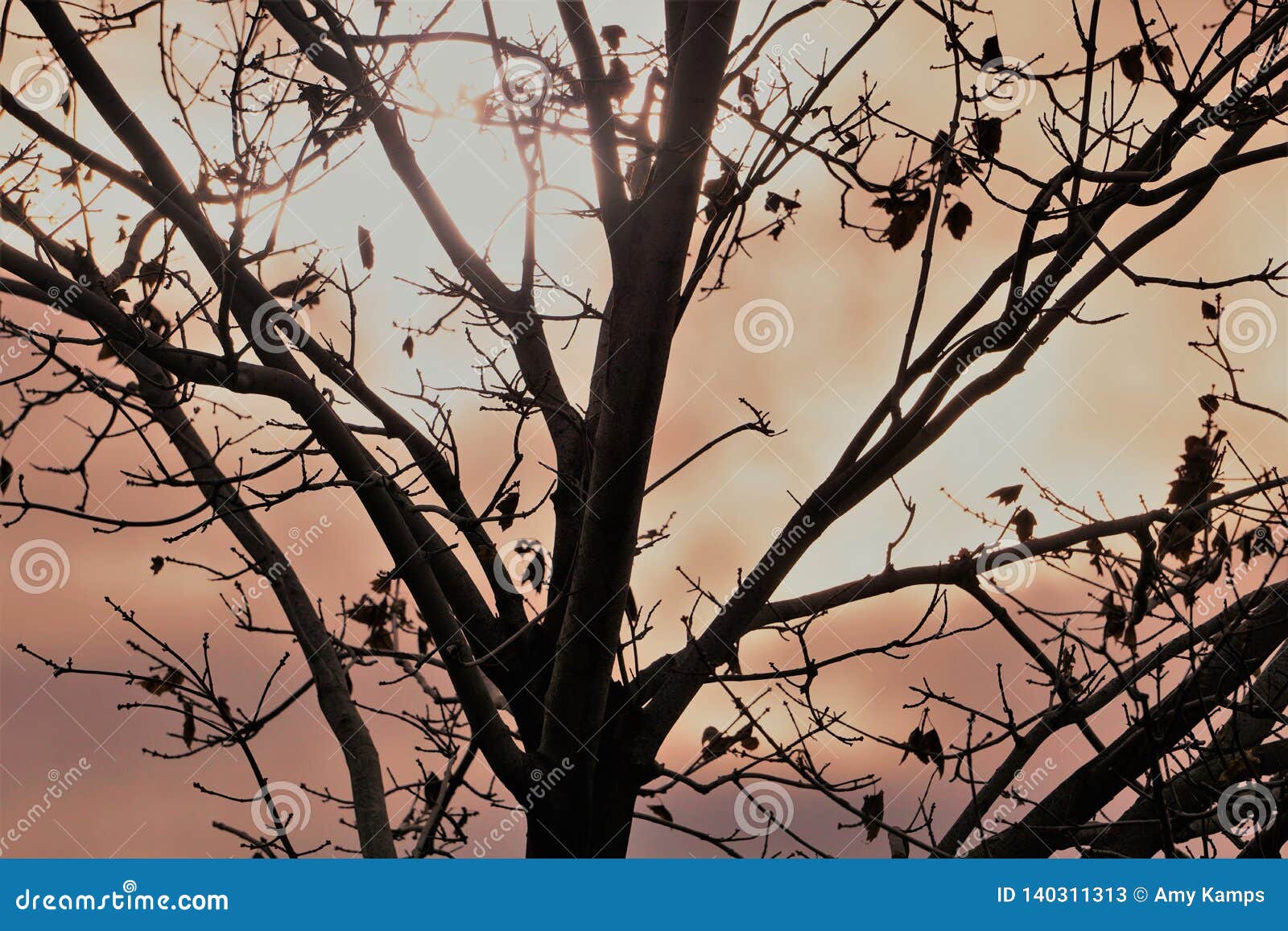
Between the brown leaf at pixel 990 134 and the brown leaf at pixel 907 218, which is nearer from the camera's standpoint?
the brown leaf at pixel 990 134

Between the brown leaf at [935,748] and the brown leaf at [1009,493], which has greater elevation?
the brown leaf at [1009,493]

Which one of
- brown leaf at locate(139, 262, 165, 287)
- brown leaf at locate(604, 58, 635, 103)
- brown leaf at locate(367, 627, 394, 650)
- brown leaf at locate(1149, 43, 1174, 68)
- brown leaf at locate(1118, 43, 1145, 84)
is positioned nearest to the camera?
brown leaf at locate(1149, 43, 1174, 68)

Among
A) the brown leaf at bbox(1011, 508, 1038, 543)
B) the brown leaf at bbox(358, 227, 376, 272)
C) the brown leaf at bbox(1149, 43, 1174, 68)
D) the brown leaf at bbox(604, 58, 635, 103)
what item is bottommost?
the brown leaf at bbox(1011, 508, 1038, 543)

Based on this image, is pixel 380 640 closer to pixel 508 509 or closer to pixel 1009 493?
pixel 508 509

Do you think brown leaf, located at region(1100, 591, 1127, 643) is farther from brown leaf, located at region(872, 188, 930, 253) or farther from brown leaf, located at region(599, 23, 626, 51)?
brown leaf, located at region(599, 23, 626, 51)

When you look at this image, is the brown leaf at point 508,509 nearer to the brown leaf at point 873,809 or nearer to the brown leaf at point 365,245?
the brown leaf at point 365,245

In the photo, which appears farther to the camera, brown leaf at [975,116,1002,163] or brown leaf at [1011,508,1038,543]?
brown leaf at [1011,508,1038,543]

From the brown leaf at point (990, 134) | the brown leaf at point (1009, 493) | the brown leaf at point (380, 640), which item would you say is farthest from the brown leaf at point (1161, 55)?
the brown leaf at point (380, 640)

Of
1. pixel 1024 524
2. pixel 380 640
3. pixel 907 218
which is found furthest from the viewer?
pixel 380 640

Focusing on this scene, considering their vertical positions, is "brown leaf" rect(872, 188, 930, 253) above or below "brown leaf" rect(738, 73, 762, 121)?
below

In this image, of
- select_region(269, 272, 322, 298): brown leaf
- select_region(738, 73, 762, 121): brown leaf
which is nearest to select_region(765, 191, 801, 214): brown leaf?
select_region(738, 73, 762, 121): brown leaf

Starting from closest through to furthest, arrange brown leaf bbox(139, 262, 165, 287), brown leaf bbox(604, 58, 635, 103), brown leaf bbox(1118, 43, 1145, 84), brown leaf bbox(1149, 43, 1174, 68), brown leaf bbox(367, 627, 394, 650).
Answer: brown leaf bbox(1149, 43, 1174, 68), brown leaf bbox(1118, 43, 1145, 84), brown leaf bbox(139, 262, 165, 287), brown leaf bbox(604, 58, 635, 103), brown leaf bbox(367, 627, 394, 650)

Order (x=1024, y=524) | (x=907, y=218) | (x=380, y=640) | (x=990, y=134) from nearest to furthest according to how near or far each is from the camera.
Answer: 1. (x=990, y=134)
2. (x=907, y=218)
3. (x=1024, y=524)
4. (x=380, y=640)

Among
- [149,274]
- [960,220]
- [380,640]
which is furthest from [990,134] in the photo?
[380,640]
